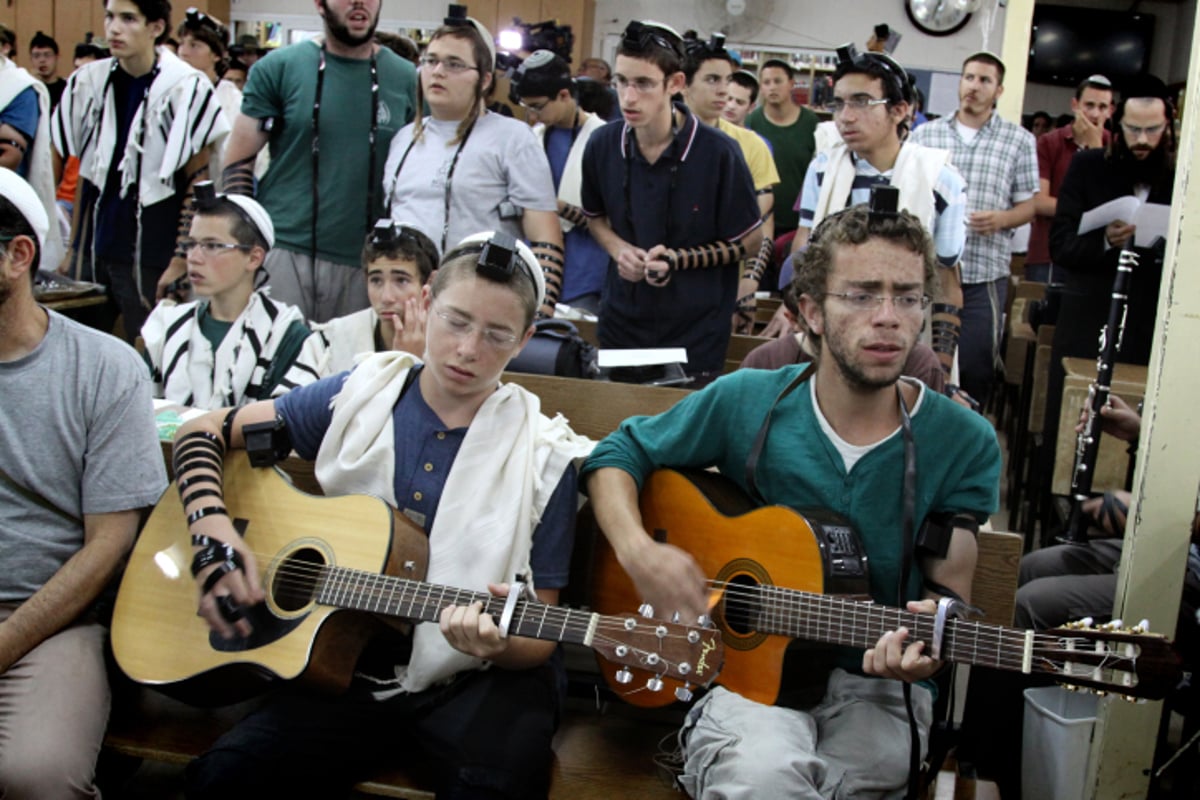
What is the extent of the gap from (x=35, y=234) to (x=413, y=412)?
0.88 metres

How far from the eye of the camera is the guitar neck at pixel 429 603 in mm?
2062

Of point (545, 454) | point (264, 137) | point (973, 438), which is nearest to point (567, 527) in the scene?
point (545, 454)

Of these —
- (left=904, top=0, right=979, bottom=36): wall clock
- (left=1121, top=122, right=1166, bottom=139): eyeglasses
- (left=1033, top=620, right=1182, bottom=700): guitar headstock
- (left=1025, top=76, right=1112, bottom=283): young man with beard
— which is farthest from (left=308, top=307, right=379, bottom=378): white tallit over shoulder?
(left=904, top=0, right=979, bottom=36): wall clock

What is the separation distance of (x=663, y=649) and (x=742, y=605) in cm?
25

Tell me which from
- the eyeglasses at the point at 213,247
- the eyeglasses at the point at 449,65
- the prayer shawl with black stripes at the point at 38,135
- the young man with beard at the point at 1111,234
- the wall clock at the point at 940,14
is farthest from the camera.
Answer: the wall clock at the point at 940,14

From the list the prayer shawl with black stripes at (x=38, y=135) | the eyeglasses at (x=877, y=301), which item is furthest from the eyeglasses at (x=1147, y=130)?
the prayer shawl with black stripes at (x=38, y=135)

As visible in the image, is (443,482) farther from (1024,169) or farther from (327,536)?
(1024,169)

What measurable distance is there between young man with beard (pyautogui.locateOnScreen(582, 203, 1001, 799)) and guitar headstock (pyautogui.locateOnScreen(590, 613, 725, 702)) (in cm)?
17

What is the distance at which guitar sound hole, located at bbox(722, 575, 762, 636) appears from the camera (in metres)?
2.17

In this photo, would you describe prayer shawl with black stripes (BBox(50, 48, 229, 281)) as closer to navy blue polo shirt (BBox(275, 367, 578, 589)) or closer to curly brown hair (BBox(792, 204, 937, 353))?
navy blue polo shirt (BBox(275, 367, 578, 589))

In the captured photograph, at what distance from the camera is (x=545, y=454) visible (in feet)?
7.98

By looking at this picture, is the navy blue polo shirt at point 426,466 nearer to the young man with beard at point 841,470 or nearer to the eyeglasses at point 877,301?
the young man with beard at point 841,470

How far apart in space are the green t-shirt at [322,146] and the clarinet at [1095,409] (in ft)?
8.22

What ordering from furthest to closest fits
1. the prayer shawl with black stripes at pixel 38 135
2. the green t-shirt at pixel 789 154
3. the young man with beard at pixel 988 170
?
the green t-shirt at pixel 789 154 → the young man with beard at pixel 988 170 → the prayer shawl with black stripes at pixel 38 135
